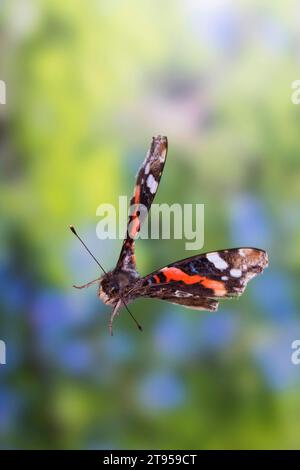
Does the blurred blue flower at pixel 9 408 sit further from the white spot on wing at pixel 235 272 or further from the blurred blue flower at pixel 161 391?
the white spot on wing at pixel 235 272

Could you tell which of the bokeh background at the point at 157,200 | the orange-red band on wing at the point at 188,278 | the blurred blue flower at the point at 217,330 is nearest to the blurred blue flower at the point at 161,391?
the bokeh background at the point at 157,200

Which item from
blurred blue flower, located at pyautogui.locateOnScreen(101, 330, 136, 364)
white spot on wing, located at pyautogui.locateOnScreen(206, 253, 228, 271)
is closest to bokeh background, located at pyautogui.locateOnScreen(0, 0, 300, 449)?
blurred blue flower, located at pyautogui.locateOnScreen(101, 330, 136, 364)

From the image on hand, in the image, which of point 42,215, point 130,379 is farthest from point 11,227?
point 130,379

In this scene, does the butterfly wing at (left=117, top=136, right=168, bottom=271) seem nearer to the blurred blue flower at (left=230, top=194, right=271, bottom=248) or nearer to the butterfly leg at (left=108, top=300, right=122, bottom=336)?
the butterfly leg at (left=108, top=300, right=122, bottom=336)

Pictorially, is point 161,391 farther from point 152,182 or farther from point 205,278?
point 152,182

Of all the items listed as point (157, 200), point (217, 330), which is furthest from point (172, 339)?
point (157, 200)
